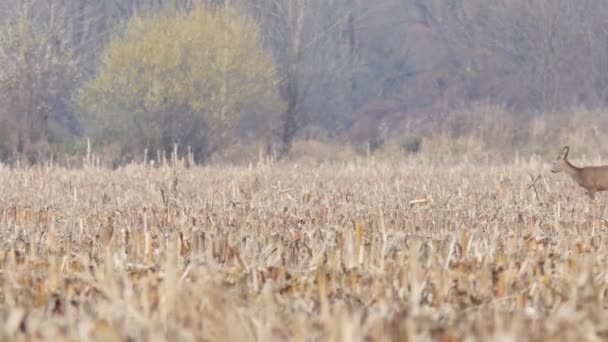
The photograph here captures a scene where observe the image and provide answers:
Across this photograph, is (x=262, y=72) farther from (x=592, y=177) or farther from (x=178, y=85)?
(x=592, y=177)

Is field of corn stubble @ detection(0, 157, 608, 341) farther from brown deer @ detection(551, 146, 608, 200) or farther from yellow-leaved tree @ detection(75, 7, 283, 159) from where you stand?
yellow-leaved tree @ detection(75, 7, 283, 159)

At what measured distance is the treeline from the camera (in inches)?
1345

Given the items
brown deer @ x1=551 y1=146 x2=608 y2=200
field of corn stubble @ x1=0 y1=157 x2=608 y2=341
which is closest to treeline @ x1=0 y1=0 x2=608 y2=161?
brown deer @ x1=551 y1=146 x2=608 y2=200

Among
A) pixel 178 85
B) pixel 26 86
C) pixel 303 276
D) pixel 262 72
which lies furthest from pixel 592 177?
pixel 262 72

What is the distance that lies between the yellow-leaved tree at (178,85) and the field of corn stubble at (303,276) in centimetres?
2328

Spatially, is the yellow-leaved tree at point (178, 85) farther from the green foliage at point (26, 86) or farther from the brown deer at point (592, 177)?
the brown deer at point (592, 177)

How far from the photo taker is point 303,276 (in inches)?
196

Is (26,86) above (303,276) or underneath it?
above

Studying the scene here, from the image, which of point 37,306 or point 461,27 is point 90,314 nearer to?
point 37,306

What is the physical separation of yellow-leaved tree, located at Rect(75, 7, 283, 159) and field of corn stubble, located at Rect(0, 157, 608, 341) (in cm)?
2328

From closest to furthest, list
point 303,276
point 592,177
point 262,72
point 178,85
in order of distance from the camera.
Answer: point 303,276 → point 592,177 → point 178,85 → point 262,72

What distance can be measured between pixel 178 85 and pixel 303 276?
99.8 feet

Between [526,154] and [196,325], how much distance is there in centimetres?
3160

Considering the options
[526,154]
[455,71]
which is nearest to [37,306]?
[526,154]
